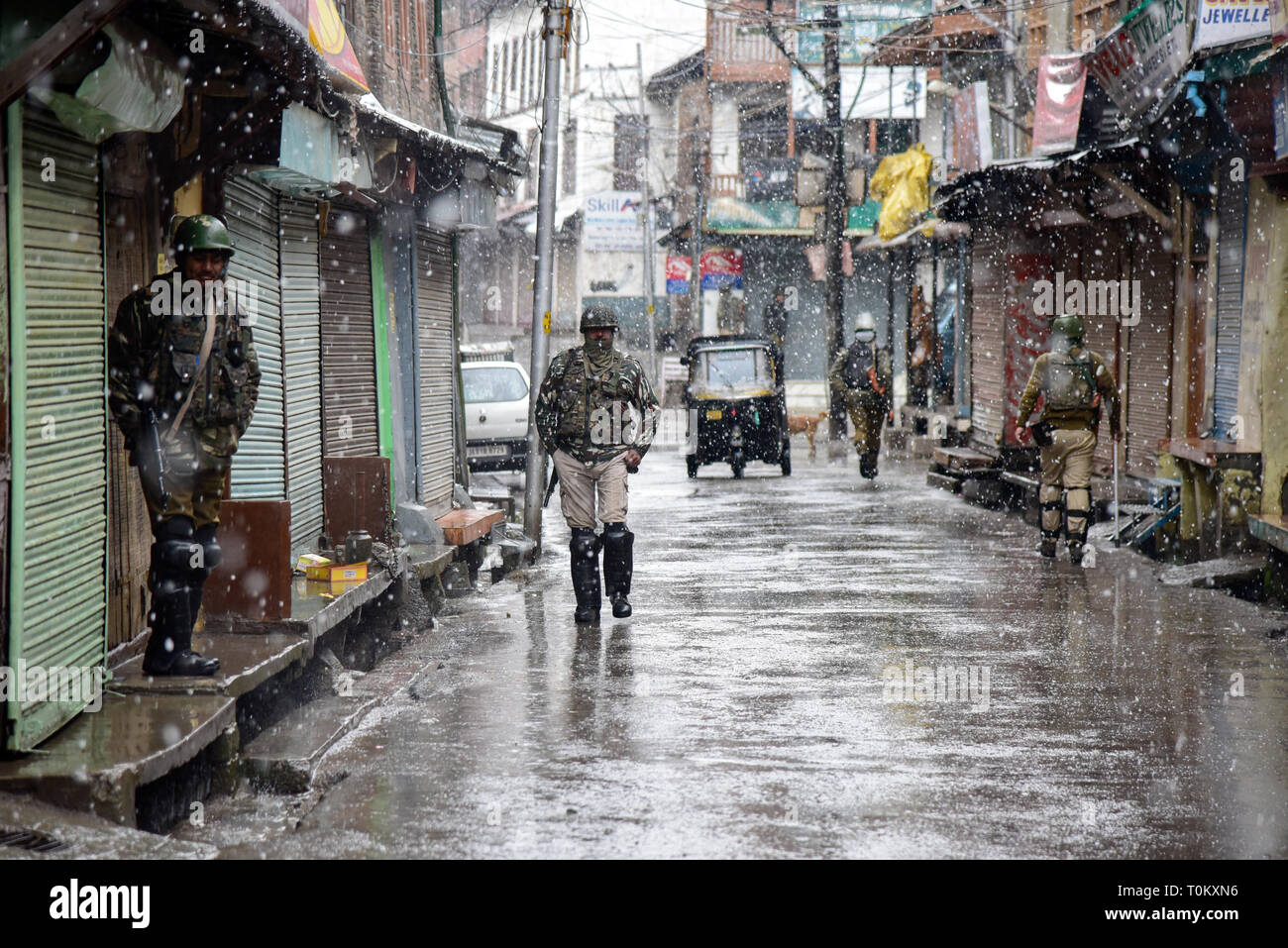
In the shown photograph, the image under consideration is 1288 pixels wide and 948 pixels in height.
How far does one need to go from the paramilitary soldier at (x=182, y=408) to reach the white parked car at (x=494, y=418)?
16.2 metres

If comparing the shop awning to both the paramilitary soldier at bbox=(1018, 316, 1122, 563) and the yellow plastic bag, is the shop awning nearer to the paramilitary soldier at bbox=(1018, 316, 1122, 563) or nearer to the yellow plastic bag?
the paramilitary soldier at bbox=(1018, 316, 1122, 563)

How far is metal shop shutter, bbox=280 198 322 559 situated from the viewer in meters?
11.0

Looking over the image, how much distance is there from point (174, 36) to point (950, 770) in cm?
487

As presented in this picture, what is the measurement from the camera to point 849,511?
59.2 feet

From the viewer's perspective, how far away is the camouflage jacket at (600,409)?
407 inches

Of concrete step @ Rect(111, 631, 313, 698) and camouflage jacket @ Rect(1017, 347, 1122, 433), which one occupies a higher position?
camouflage jacket @ Rect(1017, 347, 1122, 433)

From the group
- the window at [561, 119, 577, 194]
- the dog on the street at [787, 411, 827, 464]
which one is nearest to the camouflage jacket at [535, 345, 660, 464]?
the dog on the street at [787, 411, 827, 464]

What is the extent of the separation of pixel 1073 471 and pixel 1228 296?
82.8 inches

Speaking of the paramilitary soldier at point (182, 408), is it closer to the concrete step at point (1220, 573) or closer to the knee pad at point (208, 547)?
the knee pad at point (208, 547)

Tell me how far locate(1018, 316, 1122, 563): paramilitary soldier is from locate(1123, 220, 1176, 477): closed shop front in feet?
10.4

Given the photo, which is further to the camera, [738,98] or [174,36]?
[738,98]

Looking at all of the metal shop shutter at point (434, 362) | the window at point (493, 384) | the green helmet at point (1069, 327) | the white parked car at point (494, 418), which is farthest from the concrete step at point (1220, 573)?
the window at point (493, 384)

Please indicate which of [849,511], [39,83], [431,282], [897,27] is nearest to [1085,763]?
[39,83]
